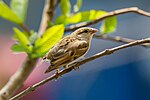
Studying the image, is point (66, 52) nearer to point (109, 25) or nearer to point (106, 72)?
point (109, 25)

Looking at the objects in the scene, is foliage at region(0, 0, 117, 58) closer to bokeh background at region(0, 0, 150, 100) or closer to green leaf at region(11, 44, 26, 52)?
green leaf at region(11, 44, 26, 52)

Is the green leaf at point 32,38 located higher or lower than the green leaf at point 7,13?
lower

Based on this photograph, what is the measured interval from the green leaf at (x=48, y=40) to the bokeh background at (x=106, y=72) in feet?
1.43

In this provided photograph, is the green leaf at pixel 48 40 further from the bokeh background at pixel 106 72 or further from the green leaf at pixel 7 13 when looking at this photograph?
the bokeh background at pixel 106 72

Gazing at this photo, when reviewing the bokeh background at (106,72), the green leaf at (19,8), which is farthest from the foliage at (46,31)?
the bokeh background at (106,72)

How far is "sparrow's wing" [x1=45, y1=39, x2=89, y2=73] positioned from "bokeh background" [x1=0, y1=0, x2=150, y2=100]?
476mm

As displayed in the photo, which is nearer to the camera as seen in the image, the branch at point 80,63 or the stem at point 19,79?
the branch at point 80,63

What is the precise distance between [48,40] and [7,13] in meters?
0.11

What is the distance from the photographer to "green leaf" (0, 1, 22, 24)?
0.43 metres

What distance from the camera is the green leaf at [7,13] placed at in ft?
1.40

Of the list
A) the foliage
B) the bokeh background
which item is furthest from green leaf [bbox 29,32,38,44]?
the bokeh background

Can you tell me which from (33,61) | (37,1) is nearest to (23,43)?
(33,61)

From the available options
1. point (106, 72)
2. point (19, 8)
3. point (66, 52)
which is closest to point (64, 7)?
point (19, 8)

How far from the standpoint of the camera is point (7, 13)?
17.1 inches
